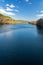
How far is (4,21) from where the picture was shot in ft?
334

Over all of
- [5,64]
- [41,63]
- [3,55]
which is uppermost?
[3,55]

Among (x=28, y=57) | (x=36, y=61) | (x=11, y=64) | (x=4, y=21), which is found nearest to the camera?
(x=11, y=64)

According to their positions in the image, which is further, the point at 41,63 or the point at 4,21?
the point at 4,21

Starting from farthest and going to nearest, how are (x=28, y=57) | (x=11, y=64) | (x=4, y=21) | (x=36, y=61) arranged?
(x=4, y=21), (x=28, y=57), (x=36, y=61), (x=11, y=64)

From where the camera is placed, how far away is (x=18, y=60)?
30.7 ft

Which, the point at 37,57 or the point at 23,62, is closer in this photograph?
the point at 23,62

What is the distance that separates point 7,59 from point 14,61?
2.75 feet

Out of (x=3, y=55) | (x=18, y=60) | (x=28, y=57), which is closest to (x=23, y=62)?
(x=18, y=60)

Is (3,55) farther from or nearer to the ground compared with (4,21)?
nearer to the ground

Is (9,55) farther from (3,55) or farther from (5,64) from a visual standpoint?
(5,64)

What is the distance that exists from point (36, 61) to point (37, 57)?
0.98 meters

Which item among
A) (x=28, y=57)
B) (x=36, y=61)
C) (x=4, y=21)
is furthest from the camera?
(x=4, y=21)

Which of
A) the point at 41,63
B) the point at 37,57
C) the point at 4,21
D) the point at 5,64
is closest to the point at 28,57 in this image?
the point at 37,57

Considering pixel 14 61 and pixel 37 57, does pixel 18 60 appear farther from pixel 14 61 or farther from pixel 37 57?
pixel 37 57
